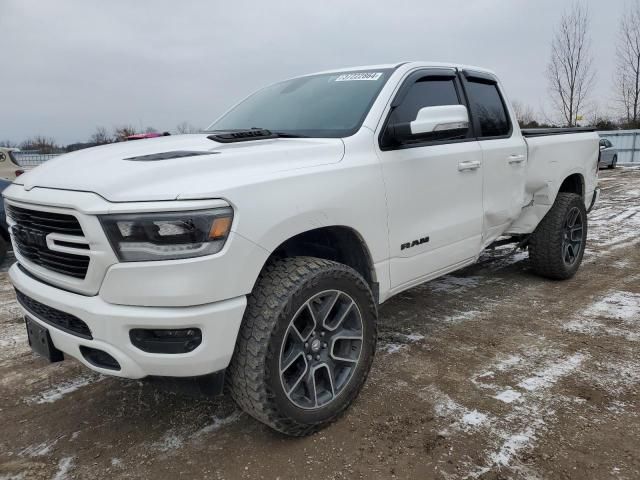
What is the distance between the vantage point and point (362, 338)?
8.90 ft

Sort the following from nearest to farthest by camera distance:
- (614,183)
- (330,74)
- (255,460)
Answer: (255,460) → (330,74) → (614,183)

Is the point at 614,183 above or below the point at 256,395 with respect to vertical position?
below

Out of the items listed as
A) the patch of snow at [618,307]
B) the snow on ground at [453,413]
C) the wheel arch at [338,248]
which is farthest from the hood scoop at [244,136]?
the patch of snow at [618,307]

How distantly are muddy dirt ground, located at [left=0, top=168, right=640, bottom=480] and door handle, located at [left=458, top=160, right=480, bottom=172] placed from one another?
124cm

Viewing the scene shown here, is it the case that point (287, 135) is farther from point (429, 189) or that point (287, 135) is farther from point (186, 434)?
point (186, 434)

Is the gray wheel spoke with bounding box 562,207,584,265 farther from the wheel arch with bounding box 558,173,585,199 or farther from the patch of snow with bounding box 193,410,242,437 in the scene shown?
the patch of snow with bounding box 193,410,242,437

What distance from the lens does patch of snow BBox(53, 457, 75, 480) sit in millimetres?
2321

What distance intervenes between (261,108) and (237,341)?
6.89 feet

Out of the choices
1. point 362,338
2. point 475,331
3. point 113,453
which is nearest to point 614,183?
point 475,331

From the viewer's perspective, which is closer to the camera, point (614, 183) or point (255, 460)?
point (255, 460)

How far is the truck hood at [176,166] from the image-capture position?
82.0 inches

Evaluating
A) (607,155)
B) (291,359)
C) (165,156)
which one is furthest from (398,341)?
(607,155)

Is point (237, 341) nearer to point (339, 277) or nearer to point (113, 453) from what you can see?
point (339, 277)

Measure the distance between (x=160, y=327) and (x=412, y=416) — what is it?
1.44 m
